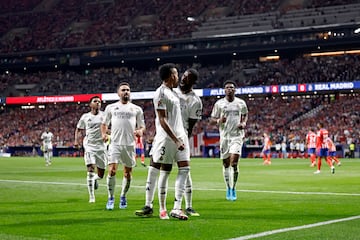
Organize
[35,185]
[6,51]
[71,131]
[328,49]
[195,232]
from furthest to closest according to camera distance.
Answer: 1. [6,51]
2. [71,131]
3. [328,49]
4. [35,185]
5. [195,232]

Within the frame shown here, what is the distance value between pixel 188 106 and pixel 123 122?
6.37 ft

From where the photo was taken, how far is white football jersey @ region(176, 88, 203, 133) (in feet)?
36.9

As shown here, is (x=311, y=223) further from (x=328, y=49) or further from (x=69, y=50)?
(x=69, y=50)

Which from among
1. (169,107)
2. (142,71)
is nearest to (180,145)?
(169,107)

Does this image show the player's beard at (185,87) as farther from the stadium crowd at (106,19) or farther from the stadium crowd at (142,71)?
the stadium crowd at (106,19)

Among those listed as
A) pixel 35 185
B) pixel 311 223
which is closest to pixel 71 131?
pixel 35 185

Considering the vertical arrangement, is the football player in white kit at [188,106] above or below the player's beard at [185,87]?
below

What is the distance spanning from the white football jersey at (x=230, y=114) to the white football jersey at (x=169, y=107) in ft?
14.4

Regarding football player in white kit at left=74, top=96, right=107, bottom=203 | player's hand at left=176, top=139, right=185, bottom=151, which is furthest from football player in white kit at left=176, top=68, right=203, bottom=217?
football player in white kit at left=74, top=96, right=107, bottom=203

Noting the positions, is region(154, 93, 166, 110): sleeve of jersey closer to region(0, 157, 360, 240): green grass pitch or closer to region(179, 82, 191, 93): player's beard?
region(179, 82, 191, 93): player's beard

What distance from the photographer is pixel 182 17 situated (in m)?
73.6

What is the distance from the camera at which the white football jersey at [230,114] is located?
14664 mm

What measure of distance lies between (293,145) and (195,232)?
4416 centimetres

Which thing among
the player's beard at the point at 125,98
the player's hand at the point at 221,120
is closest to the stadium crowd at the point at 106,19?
the player's hand at the point at 221,120
